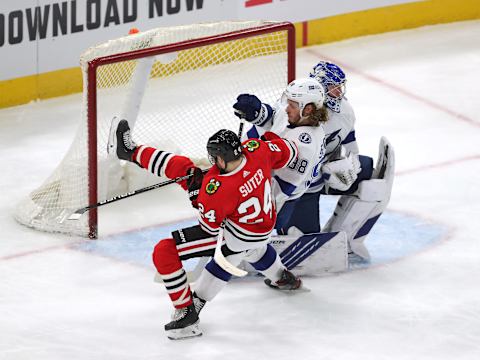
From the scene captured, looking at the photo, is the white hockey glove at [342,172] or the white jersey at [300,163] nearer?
the white jersey at [300,163]

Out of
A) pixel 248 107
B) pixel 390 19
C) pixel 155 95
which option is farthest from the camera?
pixel 390 19

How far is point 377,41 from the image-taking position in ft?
31.0

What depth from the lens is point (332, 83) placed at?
5.92 meters

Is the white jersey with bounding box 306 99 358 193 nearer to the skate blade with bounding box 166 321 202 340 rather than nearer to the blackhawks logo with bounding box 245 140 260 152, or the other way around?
the blackhawks logo with bounding box 245 140 260 152

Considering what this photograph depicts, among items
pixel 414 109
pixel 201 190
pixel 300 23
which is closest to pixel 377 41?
pixel 300 23

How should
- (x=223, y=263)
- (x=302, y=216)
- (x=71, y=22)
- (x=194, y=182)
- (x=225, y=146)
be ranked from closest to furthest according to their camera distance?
(x=225, y=146), (x=223, y=263), (x=194, y=182), (x=302, y=216), (x=71, y=22)

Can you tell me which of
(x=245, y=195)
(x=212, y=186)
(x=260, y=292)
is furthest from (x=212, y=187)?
(x=260, y=292)

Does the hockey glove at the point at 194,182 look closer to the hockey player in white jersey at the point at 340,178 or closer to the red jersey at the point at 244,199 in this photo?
the red jersey at the point at 244,199

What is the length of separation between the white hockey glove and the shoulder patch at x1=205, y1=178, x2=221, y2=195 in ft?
2.68

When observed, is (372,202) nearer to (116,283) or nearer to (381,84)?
(116,283)

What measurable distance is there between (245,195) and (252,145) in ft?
0.77

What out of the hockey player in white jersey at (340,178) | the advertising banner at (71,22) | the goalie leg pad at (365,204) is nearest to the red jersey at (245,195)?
the hockey player in white jersey at (340,178)

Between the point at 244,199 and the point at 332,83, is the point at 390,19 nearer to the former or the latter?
the point at 332,83

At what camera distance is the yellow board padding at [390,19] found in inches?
366
